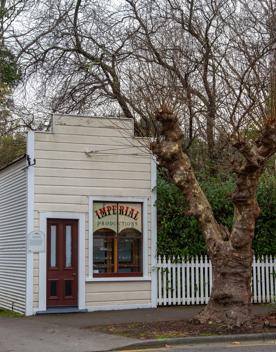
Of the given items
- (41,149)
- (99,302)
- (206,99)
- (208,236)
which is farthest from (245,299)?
(206,99)

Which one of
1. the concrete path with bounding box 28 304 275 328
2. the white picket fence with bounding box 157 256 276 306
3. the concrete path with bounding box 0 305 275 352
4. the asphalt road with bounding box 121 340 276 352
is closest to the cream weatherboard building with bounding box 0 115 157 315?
the white picket fence with bounding box 157 256 276 306

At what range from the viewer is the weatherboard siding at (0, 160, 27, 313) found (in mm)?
16750

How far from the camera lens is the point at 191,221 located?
17594 mm

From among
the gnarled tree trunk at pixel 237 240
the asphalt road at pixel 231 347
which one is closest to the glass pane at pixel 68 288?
the gnarled tree trunk at pixel 237 240

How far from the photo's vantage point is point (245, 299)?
12867 mm

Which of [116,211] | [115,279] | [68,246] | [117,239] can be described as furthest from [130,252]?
[68,246]

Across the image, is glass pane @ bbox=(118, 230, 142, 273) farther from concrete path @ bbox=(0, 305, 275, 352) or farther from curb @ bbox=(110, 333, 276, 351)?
curb @ bbox=(110, 333, 276, 351)

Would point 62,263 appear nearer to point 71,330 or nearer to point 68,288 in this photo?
point 68,288

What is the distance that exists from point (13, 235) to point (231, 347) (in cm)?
843

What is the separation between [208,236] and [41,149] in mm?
5538

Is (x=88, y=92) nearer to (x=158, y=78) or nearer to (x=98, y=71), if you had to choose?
(x=98, y=71)

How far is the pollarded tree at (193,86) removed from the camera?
42.4 ft

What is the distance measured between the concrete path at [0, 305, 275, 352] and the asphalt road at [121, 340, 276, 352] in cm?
82

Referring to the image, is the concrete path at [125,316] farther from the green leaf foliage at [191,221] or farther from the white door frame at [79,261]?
the green leaf foliage at [191,221]
